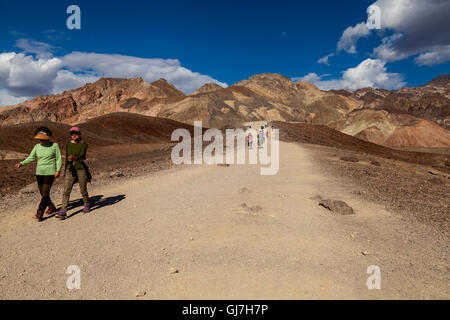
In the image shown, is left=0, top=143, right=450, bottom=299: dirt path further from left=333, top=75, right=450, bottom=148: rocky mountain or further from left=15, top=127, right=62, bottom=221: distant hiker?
left=333, top=75, right=450, bottom=148: rocky mountain

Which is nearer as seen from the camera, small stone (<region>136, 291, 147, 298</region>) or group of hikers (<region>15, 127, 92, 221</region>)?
small stone (<region>136, 291, 147, 298</region>)

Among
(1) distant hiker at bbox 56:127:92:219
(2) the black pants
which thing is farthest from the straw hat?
(2) the black pants

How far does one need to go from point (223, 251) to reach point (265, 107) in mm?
114643

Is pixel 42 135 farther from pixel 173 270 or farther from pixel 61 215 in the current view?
pixel 173 270

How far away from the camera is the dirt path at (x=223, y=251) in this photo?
344 centimetres

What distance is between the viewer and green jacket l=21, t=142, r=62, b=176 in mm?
6109

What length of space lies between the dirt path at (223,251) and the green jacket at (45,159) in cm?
112

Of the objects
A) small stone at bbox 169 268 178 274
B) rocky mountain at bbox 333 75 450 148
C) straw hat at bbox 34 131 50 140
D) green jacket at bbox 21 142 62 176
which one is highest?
rocky mountain at bbox 333 75 450 148

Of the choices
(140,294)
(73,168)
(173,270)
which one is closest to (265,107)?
(73,168)

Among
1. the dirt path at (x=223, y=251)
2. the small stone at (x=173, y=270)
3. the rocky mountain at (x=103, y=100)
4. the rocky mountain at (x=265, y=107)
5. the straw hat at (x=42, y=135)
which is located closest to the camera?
the dirt path at (x=223, y=251)

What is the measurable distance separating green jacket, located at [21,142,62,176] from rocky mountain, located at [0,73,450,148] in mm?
77796

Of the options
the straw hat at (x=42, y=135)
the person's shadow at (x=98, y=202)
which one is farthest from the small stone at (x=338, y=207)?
the straw hat at (x=42, y=135)

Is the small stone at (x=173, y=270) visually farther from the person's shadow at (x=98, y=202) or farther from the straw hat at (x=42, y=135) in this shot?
the straw hat at (x=42, y=135)

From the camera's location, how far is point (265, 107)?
115250mm
